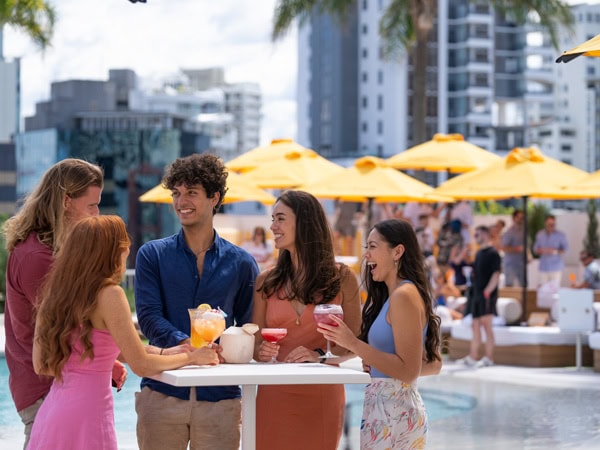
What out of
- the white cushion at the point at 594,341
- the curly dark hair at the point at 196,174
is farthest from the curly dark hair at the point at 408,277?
the white cushion at the point at 594,341

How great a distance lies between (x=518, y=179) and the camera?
15.4 metres

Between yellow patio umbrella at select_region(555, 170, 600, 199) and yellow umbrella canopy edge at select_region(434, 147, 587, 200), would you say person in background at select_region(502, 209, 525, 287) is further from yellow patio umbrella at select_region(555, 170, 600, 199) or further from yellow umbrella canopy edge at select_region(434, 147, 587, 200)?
yellow patio umbrella at select_region(555, 170, 600, 199)

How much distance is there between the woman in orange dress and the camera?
15.4ft

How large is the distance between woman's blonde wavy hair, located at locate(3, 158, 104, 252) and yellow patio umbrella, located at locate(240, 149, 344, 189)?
13.5 meters

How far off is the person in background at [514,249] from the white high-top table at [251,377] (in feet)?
45.2

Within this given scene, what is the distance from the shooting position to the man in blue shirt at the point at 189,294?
179 inches

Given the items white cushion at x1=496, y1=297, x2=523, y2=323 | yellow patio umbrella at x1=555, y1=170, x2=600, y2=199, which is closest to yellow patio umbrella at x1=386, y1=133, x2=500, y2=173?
yellow patio umbrella at x1=555, y1=170, x2=600, y2=199

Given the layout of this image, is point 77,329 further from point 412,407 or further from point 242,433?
point 412,407

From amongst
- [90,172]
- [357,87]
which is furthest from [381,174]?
[357,87]

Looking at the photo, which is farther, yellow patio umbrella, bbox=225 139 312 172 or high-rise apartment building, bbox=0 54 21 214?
high-rise apartment building, bbox=0 54 21 214

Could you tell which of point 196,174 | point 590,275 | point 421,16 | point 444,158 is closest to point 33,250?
point 196,174

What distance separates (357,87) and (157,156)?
3211 centimetres

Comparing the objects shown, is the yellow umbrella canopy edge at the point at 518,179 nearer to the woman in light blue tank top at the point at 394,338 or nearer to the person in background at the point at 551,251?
the person in background at the point at 551,251

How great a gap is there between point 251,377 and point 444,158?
49.6ft
